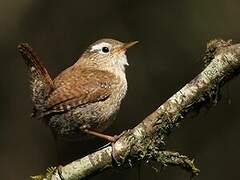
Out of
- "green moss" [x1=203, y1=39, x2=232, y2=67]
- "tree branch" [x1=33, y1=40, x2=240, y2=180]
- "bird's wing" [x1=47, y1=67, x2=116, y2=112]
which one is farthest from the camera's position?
"bird's wing" [x1=47, y1=67, x2=116, y2=112]

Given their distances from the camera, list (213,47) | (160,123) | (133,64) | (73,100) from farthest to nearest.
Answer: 1. (133,64)
2. (73,100)
3. (213,47)
4. (160,123)

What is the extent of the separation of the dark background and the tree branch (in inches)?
175

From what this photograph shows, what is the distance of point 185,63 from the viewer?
31.8 feet

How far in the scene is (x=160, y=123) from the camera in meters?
4.44

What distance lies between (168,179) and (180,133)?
612 mm

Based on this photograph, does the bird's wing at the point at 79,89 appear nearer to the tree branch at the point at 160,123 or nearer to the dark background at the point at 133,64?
the tree branch at the point at 160,123

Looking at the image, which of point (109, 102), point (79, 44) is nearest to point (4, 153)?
point (79, 44)

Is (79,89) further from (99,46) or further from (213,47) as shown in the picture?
(213,47)

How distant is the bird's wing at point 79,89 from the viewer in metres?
5.06

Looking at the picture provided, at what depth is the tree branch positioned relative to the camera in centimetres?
443

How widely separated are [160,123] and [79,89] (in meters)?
0.98

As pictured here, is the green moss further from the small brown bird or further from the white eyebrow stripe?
the white eyebrow stripe

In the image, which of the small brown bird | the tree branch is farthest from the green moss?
the small brown bird

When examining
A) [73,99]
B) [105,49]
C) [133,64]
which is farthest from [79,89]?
[133,64]
